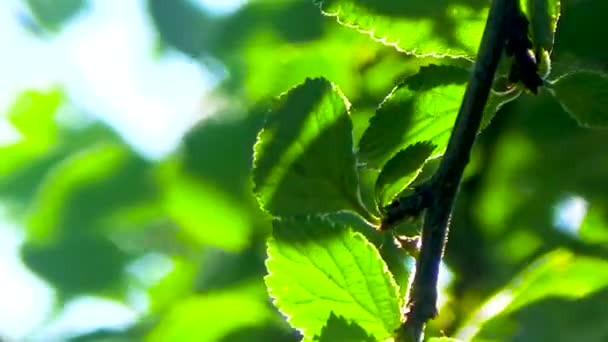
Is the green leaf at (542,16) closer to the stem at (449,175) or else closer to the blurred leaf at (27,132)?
the stem at (449,175)

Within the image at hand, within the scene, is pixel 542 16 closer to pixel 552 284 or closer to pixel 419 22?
pixel 419 22

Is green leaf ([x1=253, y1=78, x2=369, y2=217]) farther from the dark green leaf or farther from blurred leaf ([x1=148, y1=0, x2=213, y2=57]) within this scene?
blurred leaf ([x1=148, y1=0, x2=213, y2=57])

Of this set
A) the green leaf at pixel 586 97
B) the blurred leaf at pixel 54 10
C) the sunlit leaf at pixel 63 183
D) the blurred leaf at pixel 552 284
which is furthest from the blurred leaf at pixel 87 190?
the green leaf at pixel 586 97

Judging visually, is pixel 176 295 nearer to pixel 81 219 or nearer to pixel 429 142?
pixel 81 219

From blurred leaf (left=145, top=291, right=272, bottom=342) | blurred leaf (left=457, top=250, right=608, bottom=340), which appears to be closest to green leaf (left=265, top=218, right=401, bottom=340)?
blurred leaf (left=457, top=250, right=608, bottom=340)

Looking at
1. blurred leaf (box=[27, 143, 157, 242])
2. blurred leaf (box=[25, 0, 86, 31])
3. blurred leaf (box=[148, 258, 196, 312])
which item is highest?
blurred leaf (box=[25, 0, 86, 31])
